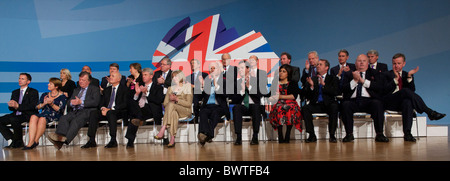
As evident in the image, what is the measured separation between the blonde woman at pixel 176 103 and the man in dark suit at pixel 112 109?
25.0 inches

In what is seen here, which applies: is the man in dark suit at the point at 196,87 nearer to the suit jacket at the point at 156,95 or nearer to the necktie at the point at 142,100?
the suit jacket at the point at 156,95

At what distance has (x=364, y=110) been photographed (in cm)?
513

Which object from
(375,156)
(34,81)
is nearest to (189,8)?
(34,81)

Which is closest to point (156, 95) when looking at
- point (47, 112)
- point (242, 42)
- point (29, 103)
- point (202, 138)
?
point (202, 138)

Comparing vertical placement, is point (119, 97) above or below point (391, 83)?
below

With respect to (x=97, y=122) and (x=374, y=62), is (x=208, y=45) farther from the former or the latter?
(x=374, y=62)

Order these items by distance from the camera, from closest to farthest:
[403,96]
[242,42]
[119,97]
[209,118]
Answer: [403,96], [209,118], [119,97], [242,42]

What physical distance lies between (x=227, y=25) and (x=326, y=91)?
3001 mm

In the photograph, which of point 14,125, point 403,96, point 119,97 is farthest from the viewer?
point 14,125

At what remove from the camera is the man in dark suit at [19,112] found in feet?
19.0

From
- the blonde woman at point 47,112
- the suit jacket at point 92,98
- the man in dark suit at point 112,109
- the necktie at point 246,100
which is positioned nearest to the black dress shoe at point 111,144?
the man in dark suit at point 112,109

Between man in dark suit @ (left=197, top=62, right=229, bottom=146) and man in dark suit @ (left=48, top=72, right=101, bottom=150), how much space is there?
4.82ft

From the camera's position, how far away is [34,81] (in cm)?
788
